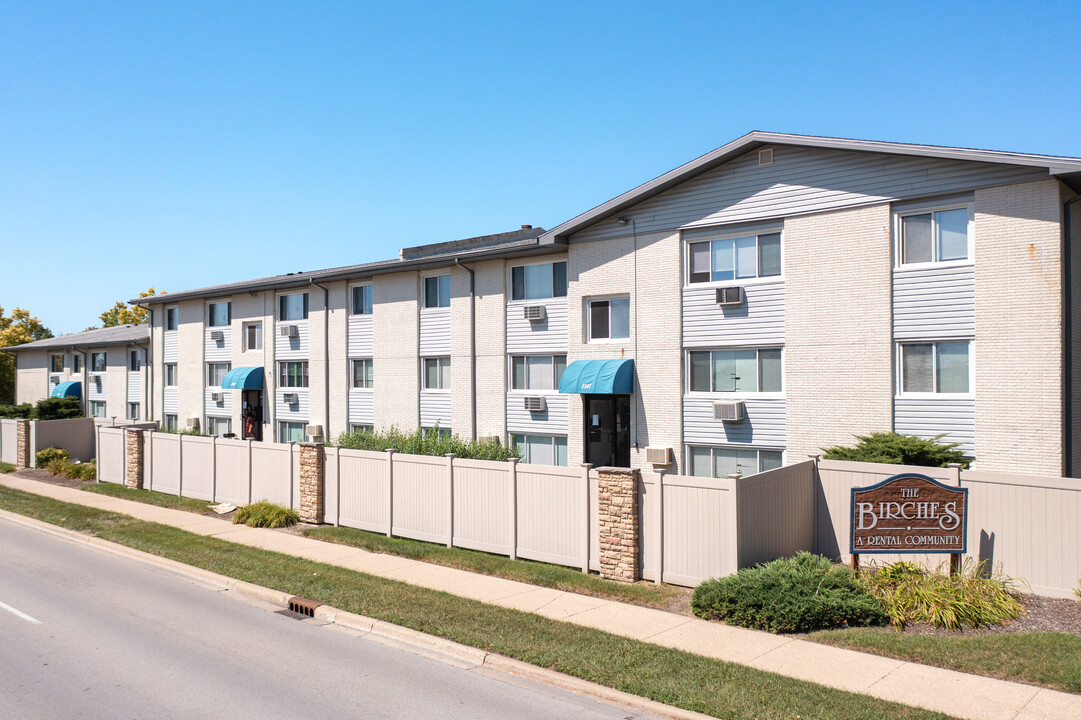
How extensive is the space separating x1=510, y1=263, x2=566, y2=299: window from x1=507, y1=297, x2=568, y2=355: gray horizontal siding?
0.23m

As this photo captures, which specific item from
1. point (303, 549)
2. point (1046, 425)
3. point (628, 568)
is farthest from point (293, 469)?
point (1046, 425)

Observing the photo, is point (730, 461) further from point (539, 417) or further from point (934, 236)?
point (934, 236)

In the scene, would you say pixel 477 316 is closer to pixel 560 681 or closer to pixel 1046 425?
pixel 1046 425

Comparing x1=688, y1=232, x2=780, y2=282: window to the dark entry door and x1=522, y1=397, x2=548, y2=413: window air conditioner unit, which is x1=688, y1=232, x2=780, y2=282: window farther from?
x1=522, y1=397, x2=548, y2=413: window air conditioner unit

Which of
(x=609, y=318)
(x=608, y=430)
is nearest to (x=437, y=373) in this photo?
(x=608, y=430)

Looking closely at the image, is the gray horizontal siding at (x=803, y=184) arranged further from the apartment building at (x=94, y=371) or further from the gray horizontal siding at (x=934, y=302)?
the apartment building at (x=94, y=371)

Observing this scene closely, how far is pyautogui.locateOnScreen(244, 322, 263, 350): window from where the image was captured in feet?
109

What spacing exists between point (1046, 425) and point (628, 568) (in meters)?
9.01

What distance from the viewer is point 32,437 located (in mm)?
31906

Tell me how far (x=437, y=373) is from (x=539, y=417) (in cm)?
475

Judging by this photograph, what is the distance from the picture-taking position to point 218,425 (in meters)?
34.9

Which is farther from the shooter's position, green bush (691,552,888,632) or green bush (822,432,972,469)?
green bush (822,432,972,469)

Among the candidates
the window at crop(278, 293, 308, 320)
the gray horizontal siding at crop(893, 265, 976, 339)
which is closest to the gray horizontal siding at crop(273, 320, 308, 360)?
the window at crop(278, 293, 308, 320)

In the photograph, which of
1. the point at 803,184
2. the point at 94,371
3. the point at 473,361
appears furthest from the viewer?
the point at 94,371
